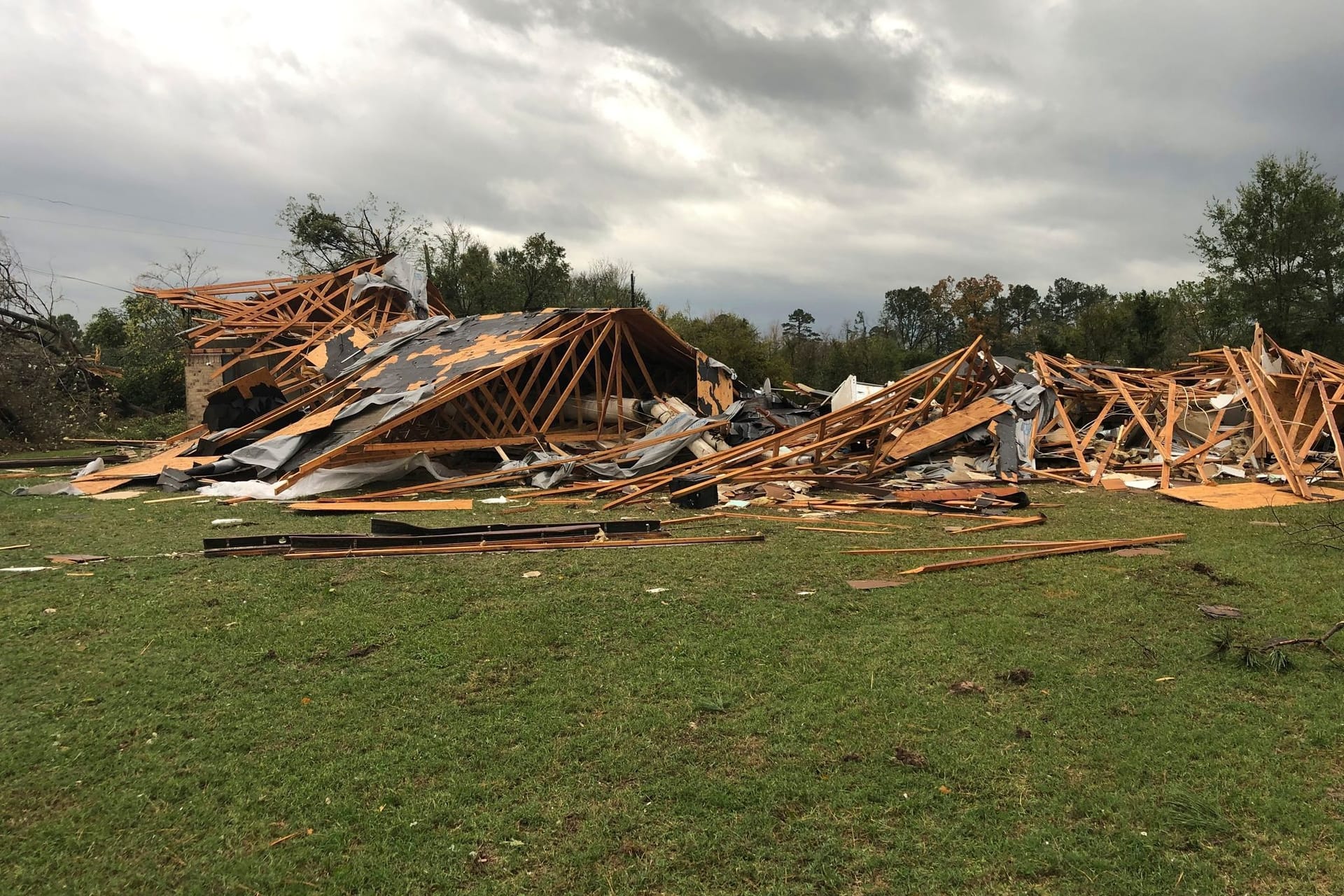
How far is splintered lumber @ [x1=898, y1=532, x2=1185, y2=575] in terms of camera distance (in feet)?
21.2

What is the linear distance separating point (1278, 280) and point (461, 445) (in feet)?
114

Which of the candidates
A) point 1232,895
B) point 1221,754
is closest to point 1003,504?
point 1221,754

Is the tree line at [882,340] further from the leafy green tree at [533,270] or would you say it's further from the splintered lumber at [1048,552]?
the splintered lumber at [1048,552]

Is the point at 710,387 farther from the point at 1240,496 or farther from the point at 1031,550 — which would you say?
the point at 1031,550

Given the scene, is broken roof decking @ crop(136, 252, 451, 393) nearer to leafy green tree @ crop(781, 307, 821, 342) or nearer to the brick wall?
the brick wall

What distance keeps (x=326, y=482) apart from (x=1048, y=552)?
31.9 feet

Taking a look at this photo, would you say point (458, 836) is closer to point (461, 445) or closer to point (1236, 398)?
point (461, 445)

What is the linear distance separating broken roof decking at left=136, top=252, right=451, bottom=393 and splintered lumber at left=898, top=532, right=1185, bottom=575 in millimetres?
15187

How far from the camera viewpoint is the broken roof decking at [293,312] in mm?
18562

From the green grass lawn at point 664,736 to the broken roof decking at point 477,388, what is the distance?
5750mm

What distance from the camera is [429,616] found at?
5.22 m

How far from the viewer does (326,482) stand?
10703 millimetres

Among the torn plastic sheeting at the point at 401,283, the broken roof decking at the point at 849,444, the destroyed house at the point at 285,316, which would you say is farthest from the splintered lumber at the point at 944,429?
the torn plastic sheeting at the point at 401,283

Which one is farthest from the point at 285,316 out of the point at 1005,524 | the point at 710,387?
the point at 1005,524
